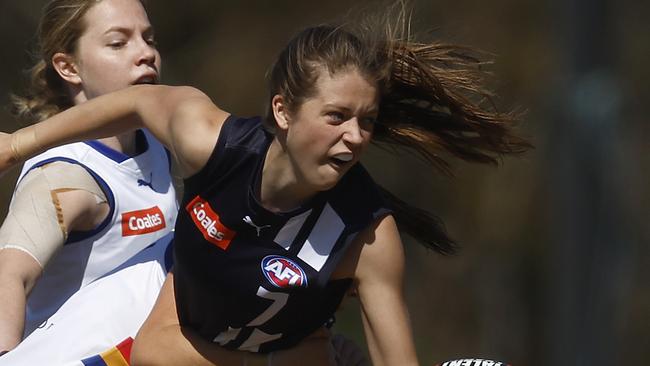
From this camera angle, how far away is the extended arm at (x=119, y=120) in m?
2.92

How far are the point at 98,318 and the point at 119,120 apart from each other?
0.48m

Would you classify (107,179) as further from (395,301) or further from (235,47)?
(235,47)

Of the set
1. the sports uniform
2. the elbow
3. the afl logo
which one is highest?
the afl logo

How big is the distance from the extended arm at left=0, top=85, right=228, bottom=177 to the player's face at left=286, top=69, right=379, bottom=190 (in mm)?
242

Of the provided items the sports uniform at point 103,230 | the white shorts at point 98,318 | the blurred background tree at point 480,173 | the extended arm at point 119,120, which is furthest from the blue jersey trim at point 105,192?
the blurred background tree at point 480,173

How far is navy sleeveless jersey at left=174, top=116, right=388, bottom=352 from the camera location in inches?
111

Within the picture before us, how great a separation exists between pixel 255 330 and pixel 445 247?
1.66ft

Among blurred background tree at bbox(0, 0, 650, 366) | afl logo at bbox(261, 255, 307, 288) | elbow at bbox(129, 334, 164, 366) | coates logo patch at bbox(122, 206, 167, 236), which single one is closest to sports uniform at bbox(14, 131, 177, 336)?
coates logo patch at bbox(122, 206, 167, 236)

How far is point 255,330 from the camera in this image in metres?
2.92

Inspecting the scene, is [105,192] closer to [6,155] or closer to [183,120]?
[6,155]

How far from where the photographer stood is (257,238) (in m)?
2.85

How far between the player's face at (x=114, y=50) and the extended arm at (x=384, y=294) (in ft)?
2.84

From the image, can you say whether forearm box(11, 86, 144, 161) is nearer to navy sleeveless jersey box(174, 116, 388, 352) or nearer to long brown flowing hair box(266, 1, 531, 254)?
navy sleeveless jersey box(174, 116, 388, 352)

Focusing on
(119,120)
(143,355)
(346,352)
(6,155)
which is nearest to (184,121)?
(119,120)
